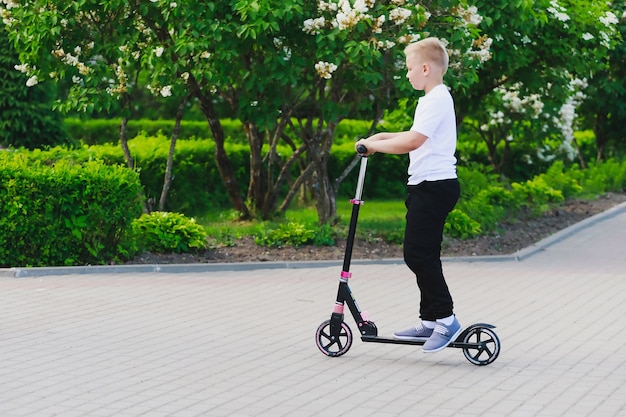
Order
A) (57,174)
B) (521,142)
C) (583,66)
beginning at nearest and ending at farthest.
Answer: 1. (57,174)
2. (583,66)
3. (521,142)

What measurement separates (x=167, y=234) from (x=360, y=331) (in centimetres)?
466

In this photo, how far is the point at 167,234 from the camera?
1168 centimetres

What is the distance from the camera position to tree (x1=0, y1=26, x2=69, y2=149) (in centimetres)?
1773

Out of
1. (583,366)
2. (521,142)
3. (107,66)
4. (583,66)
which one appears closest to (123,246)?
(107,66)

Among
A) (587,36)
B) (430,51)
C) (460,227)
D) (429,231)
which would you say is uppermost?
(587,36)

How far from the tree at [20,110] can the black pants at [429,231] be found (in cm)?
1166

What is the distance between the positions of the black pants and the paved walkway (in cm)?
47

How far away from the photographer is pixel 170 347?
7652 millimetres

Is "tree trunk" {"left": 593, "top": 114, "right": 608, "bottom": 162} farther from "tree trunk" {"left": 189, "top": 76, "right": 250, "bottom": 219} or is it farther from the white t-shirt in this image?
the white t-shirt

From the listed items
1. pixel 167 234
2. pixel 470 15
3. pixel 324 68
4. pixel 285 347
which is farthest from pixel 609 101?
pixel 285 347

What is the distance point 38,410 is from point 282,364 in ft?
5.42

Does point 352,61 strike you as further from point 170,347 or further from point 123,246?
point 170,347

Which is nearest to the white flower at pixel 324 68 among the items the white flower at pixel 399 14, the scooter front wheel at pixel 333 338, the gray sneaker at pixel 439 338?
the white flower at pixel 399 14

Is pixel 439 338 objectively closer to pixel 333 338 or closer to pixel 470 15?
pixel 333 338
